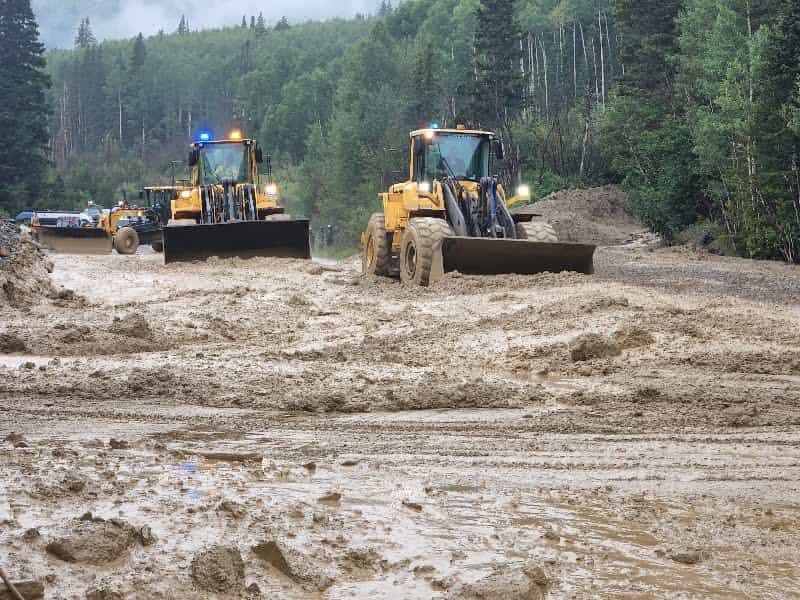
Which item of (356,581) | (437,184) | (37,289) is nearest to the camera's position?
(356,581)

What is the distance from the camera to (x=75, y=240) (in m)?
32.0

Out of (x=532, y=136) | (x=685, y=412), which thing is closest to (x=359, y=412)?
(x=685, y=412)

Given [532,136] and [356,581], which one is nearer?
[356,581]

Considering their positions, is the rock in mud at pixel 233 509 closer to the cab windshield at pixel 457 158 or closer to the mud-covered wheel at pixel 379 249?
the cab windshield at pixel 457 158

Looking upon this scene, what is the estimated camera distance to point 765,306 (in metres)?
11.3

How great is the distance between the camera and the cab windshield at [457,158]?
1708cm

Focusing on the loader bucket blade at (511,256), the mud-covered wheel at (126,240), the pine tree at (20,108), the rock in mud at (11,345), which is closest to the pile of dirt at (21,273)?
the rock in mud at (11,345)

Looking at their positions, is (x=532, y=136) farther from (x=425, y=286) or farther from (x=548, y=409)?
(x=548, y=409)

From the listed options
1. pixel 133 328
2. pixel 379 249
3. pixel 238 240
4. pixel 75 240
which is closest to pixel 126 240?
pixel 75 240

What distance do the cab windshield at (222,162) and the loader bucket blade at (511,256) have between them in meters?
9.57

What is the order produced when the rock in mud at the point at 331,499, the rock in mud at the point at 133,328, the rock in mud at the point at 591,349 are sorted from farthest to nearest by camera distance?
1. the rock in mud at the point at 133,328
2. the rock in mud at the point at 591,349
3. the rock in mud at the point at 331,499

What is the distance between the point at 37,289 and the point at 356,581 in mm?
11159

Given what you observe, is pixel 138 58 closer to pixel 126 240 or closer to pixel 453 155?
pixel 126 240

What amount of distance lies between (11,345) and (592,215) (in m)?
33.6
